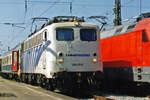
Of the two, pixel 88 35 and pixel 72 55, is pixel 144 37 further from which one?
pixel 72 55

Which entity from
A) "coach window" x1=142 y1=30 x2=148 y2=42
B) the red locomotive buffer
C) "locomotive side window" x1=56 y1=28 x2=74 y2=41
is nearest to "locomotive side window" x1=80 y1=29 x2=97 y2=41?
"locomotive side window" x1=56 y1=28 x2=74 y2=41

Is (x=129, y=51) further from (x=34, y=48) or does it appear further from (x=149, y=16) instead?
(x=34, y=48)

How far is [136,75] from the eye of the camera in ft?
44.9

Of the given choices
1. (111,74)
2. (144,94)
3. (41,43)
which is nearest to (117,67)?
(111,74)

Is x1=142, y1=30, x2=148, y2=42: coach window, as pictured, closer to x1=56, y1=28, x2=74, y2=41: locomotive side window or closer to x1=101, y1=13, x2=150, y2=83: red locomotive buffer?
x1=101, y1=13, x2=150, y2=83: red locomotive buffer

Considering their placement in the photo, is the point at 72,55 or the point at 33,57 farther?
the point at 33,57

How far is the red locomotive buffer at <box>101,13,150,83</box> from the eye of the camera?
1327 cm

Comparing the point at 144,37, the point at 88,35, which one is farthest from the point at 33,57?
the point at 144,37

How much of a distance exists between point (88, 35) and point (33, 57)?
5137mm

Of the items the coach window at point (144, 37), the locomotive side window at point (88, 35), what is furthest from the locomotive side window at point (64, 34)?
the coach window at point (144, 37)

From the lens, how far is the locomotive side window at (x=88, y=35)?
14.3 meters

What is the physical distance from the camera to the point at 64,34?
556 inches

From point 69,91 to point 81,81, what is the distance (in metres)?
2.80

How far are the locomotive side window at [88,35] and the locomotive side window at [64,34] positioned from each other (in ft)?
1.67
